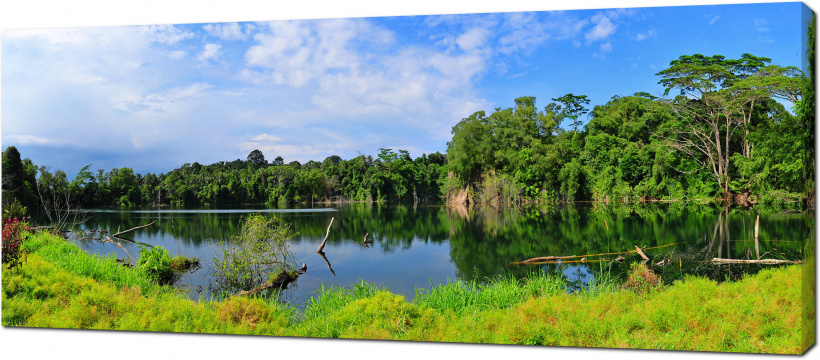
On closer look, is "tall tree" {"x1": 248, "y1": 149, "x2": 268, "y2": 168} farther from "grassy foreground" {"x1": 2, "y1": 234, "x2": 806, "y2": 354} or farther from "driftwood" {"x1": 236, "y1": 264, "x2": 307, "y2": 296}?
"grassy foreground" {"x1": 2, "y1": 234, "x2": 806, "y2": 354}

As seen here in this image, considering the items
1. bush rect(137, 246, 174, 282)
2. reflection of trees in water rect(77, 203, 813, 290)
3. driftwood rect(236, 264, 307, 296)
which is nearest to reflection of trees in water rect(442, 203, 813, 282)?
reflection of trees in water rect(77, 203, 813, 290)

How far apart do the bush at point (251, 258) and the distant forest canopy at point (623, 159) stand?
Answer: 1.10m

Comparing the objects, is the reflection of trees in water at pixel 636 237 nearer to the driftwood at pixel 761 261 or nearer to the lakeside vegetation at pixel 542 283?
the driftwood at pixel 761 261

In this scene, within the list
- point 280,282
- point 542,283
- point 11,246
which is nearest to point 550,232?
point 542,283

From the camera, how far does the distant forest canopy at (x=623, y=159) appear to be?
4.62 m

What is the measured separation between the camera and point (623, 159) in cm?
1379

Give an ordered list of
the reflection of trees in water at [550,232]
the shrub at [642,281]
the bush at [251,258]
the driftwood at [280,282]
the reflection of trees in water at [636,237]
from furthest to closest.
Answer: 1. the bush at [251,258]
2. the driftwood at [280,282]
3. the reflection of trees in water at [550,232]
4. the reflection of trees in water at [636,237]
5. the shrub at [642,281]

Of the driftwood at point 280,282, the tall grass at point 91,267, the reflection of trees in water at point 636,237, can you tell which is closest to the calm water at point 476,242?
the reflection of trees in water at point 636,237

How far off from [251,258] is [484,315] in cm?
429

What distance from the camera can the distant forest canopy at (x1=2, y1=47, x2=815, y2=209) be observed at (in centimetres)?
462

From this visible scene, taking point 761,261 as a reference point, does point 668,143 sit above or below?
above

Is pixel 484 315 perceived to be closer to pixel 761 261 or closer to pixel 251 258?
pixel 761 261

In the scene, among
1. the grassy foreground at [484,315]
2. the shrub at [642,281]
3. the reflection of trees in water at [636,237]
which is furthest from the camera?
the reflection of trees in water at [636,237]

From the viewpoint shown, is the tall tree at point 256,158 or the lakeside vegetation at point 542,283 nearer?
the lakeside vegetation at point 542,283
